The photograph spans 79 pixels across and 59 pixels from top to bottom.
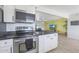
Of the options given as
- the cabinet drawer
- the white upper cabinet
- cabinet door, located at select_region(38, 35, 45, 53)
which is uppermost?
the white upper cabinet

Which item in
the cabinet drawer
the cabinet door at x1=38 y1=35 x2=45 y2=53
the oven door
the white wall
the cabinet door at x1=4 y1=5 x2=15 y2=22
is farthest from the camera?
the white wall

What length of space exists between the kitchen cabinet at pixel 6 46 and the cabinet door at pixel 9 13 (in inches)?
29.6

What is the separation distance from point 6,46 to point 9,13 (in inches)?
39.9

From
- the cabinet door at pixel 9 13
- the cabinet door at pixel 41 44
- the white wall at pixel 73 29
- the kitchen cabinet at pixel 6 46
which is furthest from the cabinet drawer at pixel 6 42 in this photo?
the white wall at pixel 73 29

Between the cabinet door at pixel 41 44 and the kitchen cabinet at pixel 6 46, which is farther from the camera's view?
the cabinet door at pixel 41 44

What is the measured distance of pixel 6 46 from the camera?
2.03 metres

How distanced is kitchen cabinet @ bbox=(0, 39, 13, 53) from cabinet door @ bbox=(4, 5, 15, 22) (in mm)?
752

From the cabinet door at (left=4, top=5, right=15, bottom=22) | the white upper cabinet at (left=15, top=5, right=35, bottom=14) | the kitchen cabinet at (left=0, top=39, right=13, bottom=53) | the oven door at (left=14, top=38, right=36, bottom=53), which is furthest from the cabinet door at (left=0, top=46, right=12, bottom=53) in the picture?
the white upper cabinet at (left=15, top=5, right=35, bottom=14)

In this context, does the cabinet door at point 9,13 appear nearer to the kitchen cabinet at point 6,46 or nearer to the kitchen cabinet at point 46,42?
the kitchen cabinet at point 6,46

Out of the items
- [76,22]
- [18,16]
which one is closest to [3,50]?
[18,16]

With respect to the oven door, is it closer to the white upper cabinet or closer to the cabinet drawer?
the cabinet drawer

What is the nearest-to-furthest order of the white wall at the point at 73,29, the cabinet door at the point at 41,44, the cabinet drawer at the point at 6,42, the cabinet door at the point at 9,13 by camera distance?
the cabinet drawer at the point at 6,42, the cabinet door at the point at 9,13, the cabinet door at the point at 41,44, the white wall at the point at 73,29

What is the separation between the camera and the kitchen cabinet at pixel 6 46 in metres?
1.95

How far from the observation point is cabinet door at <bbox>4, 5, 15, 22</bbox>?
8.43 feet
